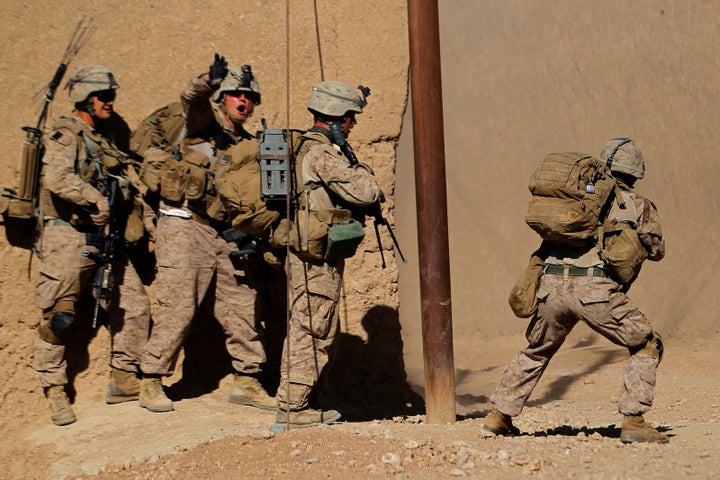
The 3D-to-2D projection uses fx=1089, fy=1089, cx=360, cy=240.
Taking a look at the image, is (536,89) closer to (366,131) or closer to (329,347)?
(366,131)

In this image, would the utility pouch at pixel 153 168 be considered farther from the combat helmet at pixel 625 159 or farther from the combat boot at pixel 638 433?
the combat boot at pixel 638 433

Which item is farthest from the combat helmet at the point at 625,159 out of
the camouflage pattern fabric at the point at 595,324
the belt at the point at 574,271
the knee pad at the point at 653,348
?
the knee pad at the point at 653,348

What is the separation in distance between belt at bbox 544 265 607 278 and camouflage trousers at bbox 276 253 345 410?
1160mm

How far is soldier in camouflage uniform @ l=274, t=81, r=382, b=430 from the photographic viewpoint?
5680 millimetres

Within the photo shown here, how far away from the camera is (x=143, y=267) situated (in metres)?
6.52

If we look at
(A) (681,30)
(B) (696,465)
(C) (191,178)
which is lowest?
(B) (696,465)

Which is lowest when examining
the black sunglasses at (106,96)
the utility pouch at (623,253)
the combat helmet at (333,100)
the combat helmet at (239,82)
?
the utility pouch at (623,253)

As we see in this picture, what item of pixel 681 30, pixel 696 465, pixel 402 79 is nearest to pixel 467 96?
pixel 681 30

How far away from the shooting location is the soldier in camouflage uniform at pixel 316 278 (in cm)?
568

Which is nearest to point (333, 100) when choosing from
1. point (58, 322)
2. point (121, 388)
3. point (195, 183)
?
point (195, 183)

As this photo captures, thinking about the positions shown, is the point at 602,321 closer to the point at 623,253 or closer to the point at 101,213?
the point at 623,253

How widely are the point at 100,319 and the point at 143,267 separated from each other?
40 centimetres

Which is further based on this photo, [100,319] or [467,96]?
[467,96]

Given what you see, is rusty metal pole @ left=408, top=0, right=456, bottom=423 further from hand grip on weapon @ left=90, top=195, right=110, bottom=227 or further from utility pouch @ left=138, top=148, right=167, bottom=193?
hand grip on weapon @ left=90, top=195, right=110, bottom=227
